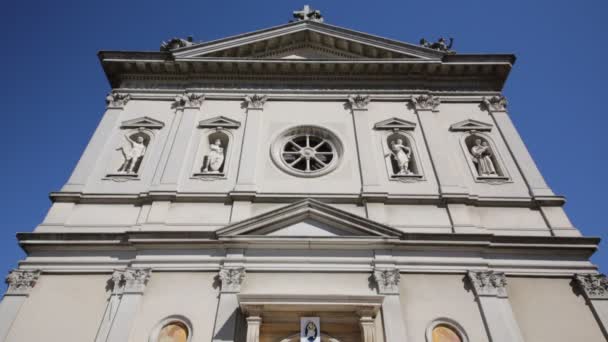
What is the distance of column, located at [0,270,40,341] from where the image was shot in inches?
385

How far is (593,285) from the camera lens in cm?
1043

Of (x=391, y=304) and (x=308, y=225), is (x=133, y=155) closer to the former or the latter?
(x=308, y=225)

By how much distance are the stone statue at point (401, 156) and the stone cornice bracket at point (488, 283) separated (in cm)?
395

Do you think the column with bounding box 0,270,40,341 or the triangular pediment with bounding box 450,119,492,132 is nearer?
the column with bounding box 0,270,40,341

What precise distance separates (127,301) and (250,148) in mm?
6119

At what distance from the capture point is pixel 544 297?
410 inches

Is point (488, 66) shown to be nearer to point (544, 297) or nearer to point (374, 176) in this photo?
point (374, 176)

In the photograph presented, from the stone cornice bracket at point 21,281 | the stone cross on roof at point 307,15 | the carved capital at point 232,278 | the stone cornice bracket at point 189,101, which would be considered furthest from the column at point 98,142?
the stone cross on roof at point 307,15

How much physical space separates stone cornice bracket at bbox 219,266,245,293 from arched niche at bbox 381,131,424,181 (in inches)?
227

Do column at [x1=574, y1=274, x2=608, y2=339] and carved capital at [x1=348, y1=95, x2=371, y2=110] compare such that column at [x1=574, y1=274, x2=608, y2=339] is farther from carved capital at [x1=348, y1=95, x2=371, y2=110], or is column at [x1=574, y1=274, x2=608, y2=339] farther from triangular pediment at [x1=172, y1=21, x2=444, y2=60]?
triangular pediment at [x1=172, y1=21, x2=444, y2=60]

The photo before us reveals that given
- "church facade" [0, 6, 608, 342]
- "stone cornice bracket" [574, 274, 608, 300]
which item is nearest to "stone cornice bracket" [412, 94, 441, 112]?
"church facade" [0, 6, 608, 342]

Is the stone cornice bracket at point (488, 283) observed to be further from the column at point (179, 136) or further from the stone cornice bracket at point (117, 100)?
the stone cornice bracket at point (117, 100)

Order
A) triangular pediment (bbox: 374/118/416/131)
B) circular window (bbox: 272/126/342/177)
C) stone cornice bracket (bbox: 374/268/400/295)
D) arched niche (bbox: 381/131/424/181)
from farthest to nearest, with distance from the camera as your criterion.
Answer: triangular pediment (bbox: 374/118/416/131) < circular window (bbox: 272/126/342/177) < arched niche (bbox: 381/131/424/181) < stone cornice bracket (bbox: 374/268/400/295)

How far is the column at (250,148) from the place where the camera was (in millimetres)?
12572
